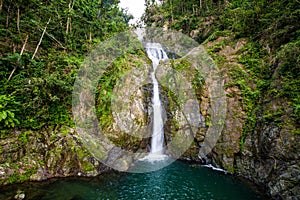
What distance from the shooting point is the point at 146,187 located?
8.26 meters

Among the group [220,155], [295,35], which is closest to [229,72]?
[295,35]

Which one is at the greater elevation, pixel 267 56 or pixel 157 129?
pixel 267 56

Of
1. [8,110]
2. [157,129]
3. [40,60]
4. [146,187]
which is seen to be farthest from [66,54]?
[146,187]

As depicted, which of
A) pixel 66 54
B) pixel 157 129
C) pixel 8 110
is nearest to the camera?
pixel 8 110

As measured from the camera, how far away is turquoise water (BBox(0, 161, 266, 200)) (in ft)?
23.5

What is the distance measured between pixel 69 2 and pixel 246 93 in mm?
13375

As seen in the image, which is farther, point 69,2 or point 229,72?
point 69,2

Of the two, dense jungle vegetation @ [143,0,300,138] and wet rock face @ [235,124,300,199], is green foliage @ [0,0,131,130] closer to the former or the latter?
wet rock face @ [235,124,300,199]

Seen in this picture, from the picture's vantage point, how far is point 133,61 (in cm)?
1447

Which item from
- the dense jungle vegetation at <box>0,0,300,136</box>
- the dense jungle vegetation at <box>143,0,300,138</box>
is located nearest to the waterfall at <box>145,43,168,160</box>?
the dense jungle vegetation at <box>143,0,300,138</box>

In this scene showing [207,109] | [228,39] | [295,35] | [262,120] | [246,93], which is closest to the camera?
[262,120]

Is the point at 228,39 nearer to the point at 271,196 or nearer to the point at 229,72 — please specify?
the point at 229,72

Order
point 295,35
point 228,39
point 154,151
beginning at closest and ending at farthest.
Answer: point 295,35
point 154,151
point 228,39

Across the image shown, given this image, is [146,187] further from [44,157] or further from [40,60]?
[40,60]
